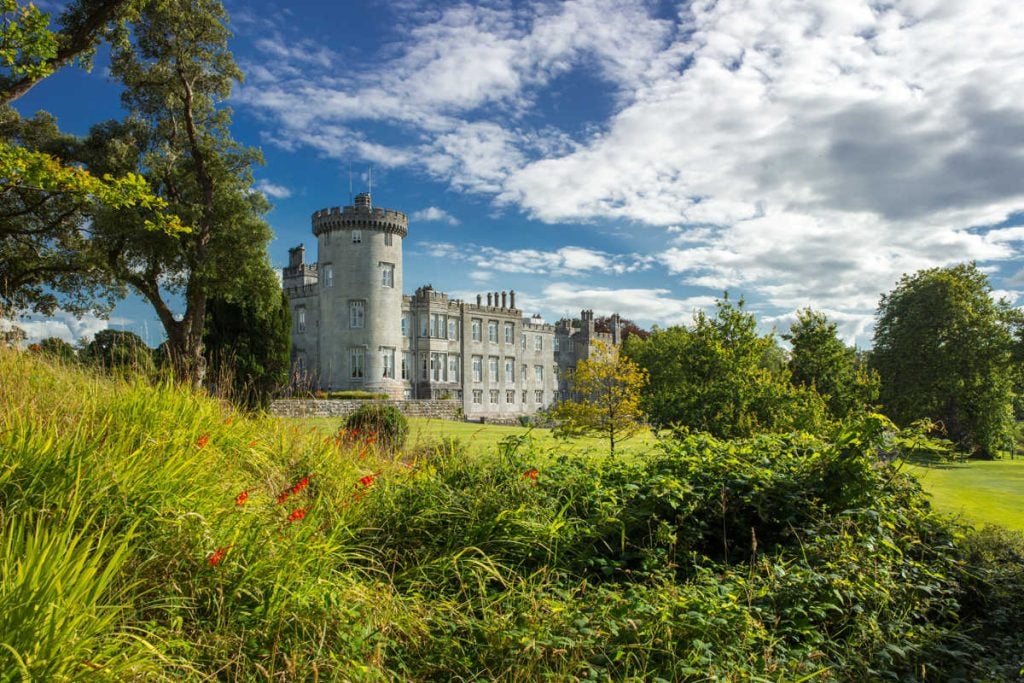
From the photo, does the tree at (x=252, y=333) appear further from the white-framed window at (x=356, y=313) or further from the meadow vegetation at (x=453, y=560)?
the meadow vegetation at (x=453, y=560)

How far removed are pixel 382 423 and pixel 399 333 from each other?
24.8 meters

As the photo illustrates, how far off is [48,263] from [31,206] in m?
1.92

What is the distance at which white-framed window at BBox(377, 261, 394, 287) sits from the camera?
3775cm

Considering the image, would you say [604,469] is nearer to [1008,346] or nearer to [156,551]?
[156,551]

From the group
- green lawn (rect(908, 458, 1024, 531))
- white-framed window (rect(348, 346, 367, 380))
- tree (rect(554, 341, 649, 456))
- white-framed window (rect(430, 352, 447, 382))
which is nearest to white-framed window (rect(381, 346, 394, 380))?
white-framed window (rect(348, 346, 367, 380))

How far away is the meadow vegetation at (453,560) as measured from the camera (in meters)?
3.73

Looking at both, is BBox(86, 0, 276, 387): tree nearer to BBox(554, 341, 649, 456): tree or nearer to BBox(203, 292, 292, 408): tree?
BBox(203, 292, 292, 408): tree

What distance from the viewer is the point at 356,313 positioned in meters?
37.4

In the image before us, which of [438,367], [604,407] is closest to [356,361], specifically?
[438,367]

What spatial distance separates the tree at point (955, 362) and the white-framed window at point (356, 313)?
28.7 metres

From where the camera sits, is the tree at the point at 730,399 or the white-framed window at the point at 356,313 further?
Answer: the white-framed window at the point at 356,313

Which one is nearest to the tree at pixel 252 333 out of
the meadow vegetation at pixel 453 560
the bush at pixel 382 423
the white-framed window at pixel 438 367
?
the bush at pixel 382 423

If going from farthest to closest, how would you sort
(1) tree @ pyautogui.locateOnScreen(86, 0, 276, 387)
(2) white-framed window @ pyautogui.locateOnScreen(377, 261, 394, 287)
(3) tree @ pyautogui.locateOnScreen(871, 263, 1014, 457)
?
(2) white-framed window @ pyautogui.locateOnScreen(377, 261, 394, 287) → (3) tree @ pyautogui.locateOnScreen(871, 263, 1014, 457) → (1) tree @ pyautogui.locateOnScreen(86, 0, 276, 387)

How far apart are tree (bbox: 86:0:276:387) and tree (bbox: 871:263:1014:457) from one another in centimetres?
3217
